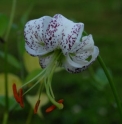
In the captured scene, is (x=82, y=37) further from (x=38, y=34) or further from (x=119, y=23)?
(x=119, y=23)

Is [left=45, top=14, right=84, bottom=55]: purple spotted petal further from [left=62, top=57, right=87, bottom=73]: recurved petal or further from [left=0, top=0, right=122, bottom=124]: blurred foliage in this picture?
[left=0, top=0, right=122, bottom=124]: blurred foliage

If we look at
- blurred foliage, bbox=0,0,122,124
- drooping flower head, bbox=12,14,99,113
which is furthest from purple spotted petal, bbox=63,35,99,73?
blurred foliage, bbox=0,0,122,124

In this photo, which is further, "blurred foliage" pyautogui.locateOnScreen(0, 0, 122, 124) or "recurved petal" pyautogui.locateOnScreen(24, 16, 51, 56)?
"blurred foliage" pyautogui.locateOnScreen(0, 0, 122, 124)

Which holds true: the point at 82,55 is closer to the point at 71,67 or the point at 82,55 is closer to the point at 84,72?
the point at 71,67

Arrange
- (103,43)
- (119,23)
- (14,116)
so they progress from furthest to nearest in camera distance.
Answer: (119,23) < (103,43) < (14,116)

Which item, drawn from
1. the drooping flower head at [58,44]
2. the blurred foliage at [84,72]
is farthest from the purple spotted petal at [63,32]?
the blurred foliage at [84,72]

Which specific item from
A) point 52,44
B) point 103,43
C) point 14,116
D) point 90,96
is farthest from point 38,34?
point 103,43
